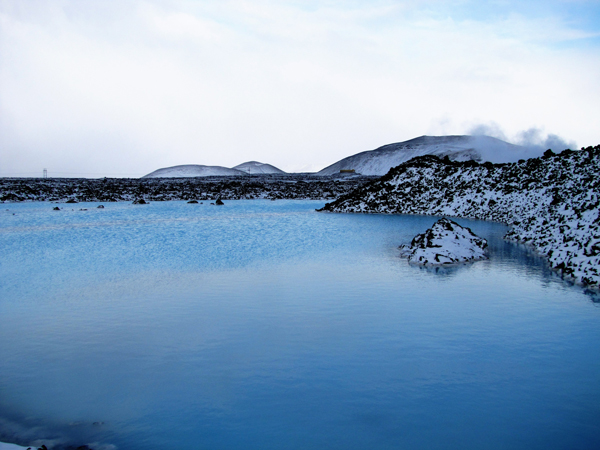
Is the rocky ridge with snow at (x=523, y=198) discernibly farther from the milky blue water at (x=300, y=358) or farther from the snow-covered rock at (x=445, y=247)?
the snow-covered rock at (x=445, y=247)

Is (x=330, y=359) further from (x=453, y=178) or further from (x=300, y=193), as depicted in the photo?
(x=300, y=193)

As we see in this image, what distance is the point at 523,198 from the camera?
37.3m

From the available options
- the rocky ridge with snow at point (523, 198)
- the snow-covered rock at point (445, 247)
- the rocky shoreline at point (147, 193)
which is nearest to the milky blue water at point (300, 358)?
the snow-covered rock at point (445, 247)

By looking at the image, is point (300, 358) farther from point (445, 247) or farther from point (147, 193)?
point (147, 193)

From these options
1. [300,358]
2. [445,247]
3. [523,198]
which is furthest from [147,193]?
[300,358]

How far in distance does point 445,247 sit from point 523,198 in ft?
73.8

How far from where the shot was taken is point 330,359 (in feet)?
26.5

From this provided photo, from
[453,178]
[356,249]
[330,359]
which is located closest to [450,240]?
[356,249]

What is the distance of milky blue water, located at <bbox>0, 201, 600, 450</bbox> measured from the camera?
588 centimetres

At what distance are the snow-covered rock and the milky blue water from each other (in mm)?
1282

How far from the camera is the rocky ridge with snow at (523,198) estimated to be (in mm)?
17375

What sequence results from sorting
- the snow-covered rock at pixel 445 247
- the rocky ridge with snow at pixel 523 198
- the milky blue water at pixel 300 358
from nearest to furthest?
1. the milky blue water at pixel 300 358
2. the rocky ridge with snow at pixel 523 198
3. the snow-covered rock at pixel 445 247

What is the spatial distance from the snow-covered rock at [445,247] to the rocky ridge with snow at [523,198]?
2867 millimetres

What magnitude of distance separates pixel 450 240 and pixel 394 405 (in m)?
14.0
